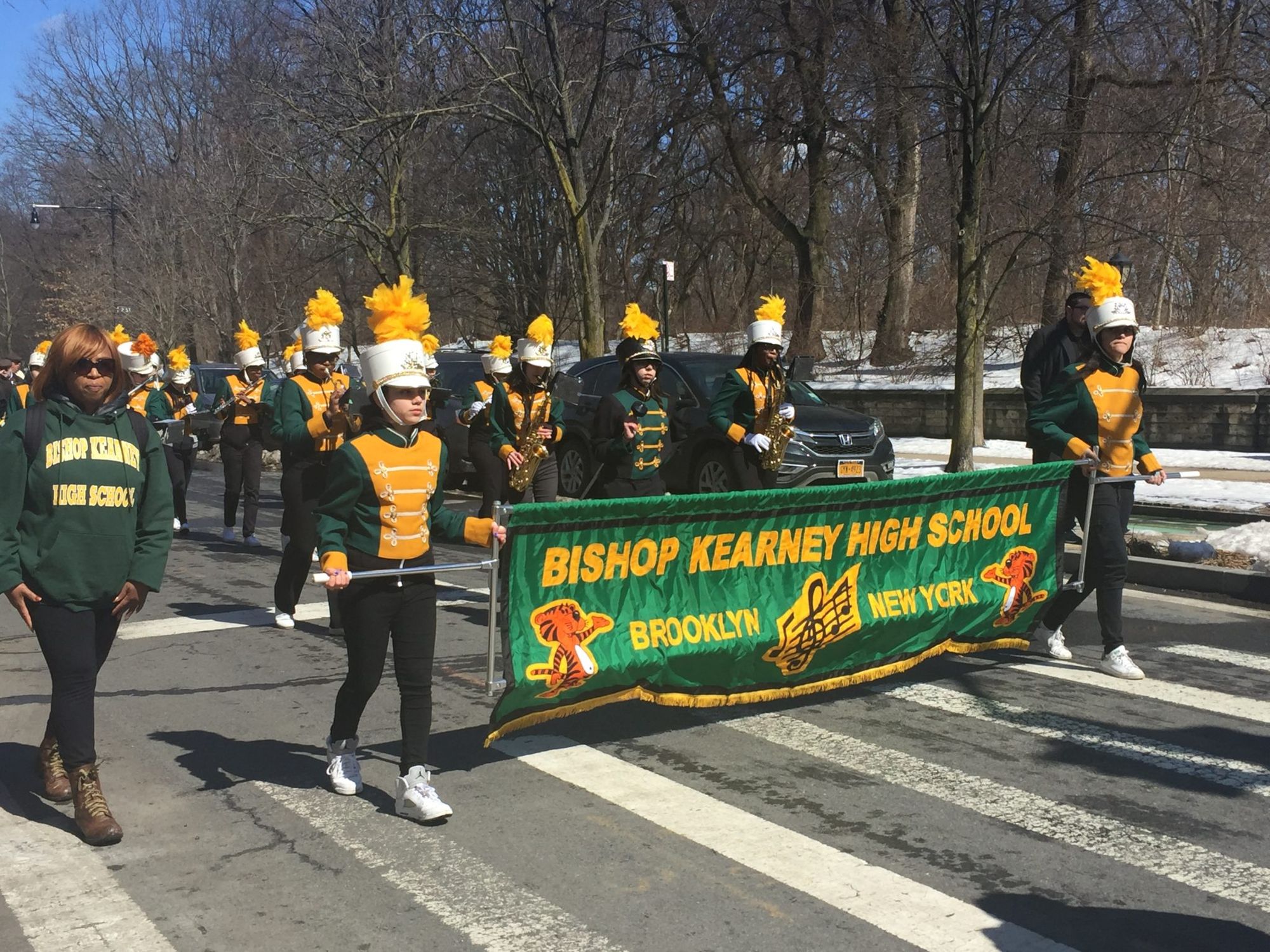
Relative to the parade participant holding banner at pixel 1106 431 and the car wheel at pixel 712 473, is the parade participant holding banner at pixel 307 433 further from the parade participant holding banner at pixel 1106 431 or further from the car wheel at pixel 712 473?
the car wheel at pixel 712 473

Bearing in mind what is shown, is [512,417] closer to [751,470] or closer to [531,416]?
[531,416]

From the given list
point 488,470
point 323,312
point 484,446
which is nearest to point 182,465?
point 484,446

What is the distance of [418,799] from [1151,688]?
420 cm

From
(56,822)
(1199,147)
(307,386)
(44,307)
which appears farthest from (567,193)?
(44,307)

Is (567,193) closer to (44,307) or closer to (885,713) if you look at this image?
(885,713)

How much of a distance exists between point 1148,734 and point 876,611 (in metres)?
1.41

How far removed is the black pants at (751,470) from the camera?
9164 mm

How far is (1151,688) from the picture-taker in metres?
7.29

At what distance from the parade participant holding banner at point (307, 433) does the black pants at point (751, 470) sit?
103 inches

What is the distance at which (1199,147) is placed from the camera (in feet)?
61.6

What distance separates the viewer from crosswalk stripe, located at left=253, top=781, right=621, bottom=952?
413 cm

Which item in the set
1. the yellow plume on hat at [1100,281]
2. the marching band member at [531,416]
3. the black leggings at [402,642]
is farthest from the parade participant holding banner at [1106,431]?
the black leggings at [402,642]

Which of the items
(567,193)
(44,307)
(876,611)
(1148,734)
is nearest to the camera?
(1148,734)

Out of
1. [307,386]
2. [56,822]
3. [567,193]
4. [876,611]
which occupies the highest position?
[567,193]
